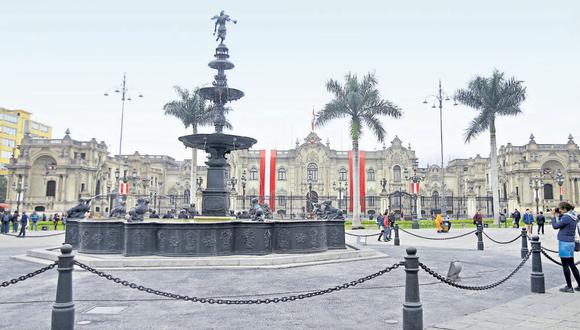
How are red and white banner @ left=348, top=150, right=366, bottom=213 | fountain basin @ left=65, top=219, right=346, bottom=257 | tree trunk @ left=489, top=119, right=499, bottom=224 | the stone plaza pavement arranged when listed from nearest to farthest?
the stone plaza pavement, fountain basin @ left=65, top=219, right=346, bottom=257, tree trunk @ left=489, top=119, right=499, bottom=224, red and white banner @ left=348, top=150, right=366, bottom=213

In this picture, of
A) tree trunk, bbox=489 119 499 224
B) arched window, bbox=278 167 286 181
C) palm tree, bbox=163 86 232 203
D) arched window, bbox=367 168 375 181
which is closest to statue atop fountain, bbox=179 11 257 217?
palm tree, bbox=163 86 232 203

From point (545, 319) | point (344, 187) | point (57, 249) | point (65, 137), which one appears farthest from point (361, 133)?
point (65, 137)

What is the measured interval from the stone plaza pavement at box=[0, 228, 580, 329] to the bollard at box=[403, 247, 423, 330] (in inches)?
17.3

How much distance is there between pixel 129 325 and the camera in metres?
5.19

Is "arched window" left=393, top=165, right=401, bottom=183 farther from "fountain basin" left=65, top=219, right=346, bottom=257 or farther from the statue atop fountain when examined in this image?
"fountain basin" left=65, top=219, right=346, bottom=257

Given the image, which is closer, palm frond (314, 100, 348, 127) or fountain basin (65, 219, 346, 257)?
fountain basin (65, 219, 346, 257)

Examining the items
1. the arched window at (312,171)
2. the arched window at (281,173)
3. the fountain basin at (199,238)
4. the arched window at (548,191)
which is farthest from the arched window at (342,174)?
the fountain basin at (199,238)

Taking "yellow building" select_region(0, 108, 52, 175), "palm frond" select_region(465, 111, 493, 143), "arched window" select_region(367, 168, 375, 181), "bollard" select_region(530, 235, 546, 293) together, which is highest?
"yellow building" select_region(0, 108, 52, 175)

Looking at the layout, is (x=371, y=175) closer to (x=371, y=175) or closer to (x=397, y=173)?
(x=371, y=175)

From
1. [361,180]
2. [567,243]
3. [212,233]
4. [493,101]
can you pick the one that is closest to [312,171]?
[361,180]

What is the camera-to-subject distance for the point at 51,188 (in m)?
60.1

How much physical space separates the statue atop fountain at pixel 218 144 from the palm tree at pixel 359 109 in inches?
611

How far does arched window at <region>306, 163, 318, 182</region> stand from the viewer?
59.3 meters

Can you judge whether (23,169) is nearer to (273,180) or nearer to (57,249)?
(273,180)
